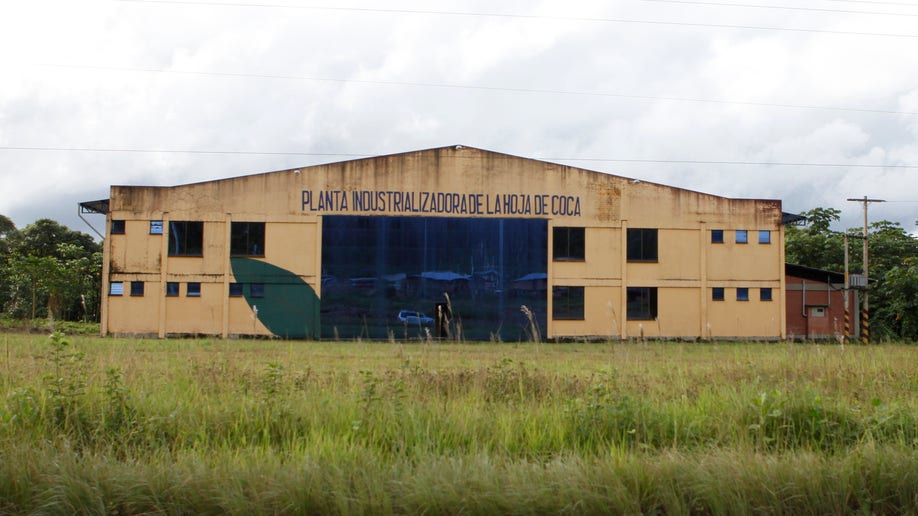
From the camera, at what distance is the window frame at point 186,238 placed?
32.6 meters

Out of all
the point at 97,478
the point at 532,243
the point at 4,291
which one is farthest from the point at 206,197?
the point at 97,478

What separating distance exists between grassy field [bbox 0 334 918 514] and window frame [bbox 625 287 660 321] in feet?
80.3

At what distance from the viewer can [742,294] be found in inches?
1363

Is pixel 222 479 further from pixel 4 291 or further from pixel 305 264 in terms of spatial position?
pixel 4 291

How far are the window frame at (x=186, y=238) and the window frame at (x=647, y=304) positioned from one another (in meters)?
21.2

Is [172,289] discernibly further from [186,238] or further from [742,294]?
[742,294]

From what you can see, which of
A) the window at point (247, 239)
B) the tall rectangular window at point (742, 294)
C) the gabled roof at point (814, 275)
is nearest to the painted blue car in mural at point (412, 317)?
the window at point (247, 239)

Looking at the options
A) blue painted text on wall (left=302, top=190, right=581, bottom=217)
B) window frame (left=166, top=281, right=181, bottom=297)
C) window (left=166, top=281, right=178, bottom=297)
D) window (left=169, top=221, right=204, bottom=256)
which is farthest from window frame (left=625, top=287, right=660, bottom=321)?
window (left=166, top=281, right=178, bottom=297)

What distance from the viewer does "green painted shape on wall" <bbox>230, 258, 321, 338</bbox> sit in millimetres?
32219

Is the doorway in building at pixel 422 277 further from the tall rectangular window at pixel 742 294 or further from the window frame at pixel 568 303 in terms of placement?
the tall rectangular window at pixel 742 294

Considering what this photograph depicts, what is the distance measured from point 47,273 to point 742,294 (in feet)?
131

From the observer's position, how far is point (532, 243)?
33.4 metres

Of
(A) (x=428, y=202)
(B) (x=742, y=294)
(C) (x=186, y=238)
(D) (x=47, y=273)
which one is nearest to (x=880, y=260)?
(B) (x=742, y=294)

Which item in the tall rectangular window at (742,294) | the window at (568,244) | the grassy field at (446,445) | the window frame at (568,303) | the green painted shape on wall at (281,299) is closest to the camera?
the grassy field at (446,445)
